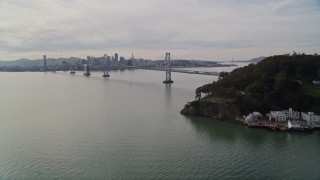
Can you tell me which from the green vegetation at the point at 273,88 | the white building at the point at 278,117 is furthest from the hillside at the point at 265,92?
the white building at the point at 278,117

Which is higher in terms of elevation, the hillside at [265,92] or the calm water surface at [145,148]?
the hillside at [265,92]

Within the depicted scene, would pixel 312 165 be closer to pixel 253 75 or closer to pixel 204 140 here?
pixel 204 140

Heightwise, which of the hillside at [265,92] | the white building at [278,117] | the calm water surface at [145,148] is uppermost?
the hillside at [265,92]

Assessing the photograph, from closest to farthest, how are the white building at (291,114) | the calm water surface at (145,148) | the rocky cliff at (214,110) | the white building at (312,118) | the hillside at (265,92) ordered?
the calm water surface at (145,148) → the white building at (312,118) → the white building at (291,114) → the rocky cliff at (214,110) → the hillside at (265,92)

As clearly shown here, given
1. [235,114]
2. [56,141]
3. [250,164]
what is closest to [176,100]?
[235,114]

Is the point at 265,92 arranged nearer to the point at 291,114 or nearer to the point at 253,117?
the point at 291,114

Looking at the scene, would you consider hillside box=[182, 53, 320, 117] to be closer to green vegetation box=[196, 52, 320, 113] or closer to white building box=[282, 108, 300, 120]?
green vegetation box=[196, 52, 320, 113]

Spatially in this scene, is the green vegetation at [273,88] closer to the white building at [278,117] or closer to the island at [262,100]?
the island at [262,100]
